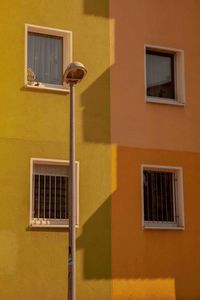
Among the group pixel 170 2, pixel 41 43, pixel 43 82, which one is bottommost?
pixel 43 82

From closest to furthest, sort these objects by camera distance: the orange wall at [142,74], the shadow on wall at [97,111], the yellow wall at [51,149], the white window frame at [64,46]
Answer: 1. the yellow wall at [51,149]
2. the white window frame at [64,46]
3. the shadow on wall at [97,111]
4. the orange wall at [142,74]

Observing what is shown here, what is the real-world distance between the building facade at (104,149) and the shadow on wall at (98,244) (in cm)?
2

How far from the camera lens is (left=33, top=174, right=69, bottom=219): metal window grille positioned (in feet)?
45.7

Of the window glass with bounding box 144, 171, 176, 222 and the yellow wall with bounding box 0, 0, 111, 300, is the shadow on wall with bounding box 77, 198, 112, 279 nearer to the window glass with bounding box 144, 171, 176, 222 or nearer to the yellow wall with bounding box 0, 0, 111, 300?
the yellow wall with bounding box 0, 0, 111, 300

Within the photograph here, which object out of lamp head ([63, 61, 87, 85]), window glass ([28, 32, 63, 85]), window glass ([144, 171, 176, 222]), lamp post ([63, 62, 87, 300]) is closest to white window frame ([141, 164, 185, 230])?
window glass ([144, 171, 176, 222])

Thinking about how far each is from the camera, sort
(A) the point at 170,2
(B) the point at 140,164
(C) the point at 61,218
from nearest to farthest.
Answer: (C) the point at 61,218, (B) the point at 140,164, (A) the point at 170,2

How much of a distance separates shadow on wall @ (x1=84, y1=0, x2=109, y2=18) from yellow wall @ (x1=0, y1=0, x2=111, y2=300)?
0.03m


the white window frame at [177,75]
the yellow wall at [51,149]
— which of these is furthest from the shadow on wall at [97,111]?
the white window frame at [177,75]

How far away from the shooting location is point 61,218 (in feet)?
46.2

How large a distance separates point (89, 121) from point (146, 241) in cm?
295

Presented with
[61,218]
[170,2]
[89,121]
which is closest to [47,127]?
[89,121]

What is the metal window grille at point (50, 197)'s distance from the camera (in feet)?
45.7

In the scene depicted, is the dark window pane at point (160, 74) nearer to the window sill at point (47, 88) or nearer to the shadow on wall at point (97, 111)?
the shadow on wall at point (97, 111)

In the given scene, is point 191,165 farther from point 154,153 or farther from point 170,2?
point 170,2
